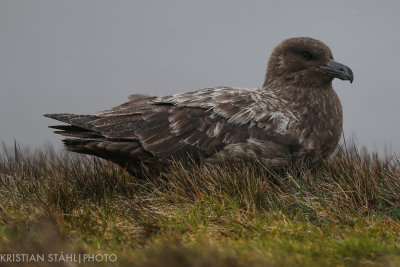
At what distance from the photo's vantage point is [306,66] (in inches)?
243

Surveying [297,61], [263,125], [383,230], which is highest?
[297,61]

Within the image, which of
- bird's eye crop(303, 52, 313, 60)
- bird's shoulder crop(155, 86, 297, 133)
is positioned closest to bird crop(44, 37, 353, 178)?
bird's shoulder crop(155, 86, 297, 133)

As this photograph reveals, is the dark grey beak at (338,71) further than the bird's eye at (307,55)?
No

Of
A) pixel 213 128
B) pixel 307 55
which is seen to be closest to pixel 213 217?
pixel 213 128

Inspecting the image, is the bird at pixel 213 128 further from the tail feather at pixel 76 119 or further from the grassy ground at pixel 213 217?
the grassy ground at pixel 213 217

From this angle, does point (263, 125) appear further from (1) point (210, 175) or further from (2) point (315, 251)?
(2) point (315, 251)

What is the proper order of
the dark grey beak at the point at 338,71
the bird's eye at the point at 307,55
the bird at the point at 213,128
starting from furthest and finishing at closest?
the bird's eye at the point at 307,55 → the dark grey beak at the point at 338,71 → the bird at the point at 213,128

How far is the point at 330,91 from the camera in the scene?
20.3 ft

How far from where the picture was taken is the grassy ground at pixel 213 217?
308 centimetres

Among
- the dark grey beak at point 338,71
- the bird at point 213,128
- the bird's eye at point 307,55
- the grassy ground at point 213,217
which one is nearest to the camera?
the grassy ground at point 213,217

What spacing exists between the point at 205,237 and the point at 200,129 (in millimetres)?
1913

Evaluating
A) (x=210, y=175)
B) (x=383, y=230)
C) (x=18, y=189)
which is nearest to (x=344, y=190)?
(x=383, y=230)

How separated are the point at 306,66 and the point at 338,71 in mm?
392

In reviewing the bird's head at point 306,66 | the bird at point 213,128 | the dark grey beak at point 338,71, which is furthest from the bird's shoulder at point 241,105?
the dark grey beak at point 338,71
